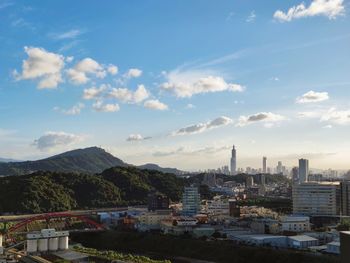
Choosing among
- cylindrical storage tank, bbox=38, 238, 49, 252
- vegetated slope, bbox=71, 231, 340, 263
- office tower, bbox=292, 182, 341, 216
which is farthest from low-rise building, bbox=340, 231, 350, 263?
office tower, bbox=292, 182, 341, 216

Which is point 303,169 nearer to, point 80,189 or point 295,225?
point 80,189

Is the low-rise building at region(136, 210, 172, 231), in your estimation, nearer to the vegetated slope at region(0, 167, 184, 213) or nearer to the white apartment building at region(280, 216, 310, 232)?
the white apartment building at region(280, 216, 310, 232)

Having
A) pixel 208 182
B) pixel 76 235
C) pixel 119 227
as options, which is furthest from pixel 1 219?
pixel 208 182

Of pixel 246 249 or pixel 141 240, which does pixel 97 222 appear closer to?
pixel 141 240

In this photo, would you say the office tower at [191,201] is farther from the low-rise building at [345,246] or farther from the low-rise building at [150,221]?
the low-rise building at [345,246]

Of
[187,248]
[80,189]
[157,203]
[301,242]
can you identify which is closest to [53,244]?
[187,248]

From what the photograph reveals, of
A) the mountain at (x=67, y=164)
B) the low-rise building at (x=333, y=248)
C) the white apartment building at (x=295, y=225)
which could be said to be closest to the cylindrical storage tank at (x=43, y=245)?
the white apartment building at (x=295, y=225)
